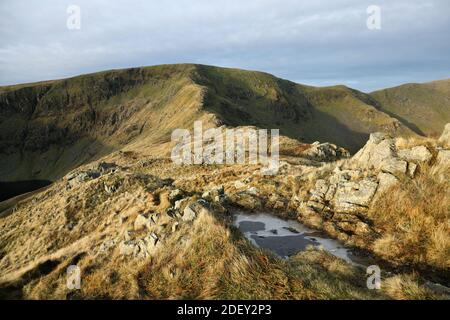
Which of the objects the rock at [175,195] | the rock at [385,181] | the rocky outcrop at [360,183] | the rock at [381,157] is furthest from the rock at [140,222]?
the rock at [381,157]

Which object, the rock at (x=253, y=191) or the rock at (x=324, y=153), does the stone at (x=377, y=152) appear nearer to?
the rock at (x=253, y=191)

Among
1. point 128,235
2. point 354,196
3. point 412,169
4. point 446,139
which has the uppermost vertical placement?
point 446,139

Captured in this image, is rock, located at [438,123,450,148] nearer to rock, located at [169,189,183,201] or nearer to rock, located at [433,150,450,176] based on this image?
rock, located at [433,150,450,176]

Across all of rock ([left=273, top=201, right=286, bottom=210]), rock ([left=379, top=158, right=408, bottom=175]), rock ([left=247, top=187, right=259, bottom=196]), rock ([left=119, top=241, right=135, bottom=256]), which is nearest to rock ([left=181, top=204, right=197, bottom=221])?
rock ([left=119, top=241, right=135, bottom=256])

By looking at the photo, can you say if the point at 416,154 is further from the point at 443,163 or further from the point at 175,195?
the point at 175,195

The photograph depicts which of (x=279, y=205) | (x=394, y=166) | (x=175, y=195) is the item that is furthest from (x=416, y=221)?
(x=175, y=195)
